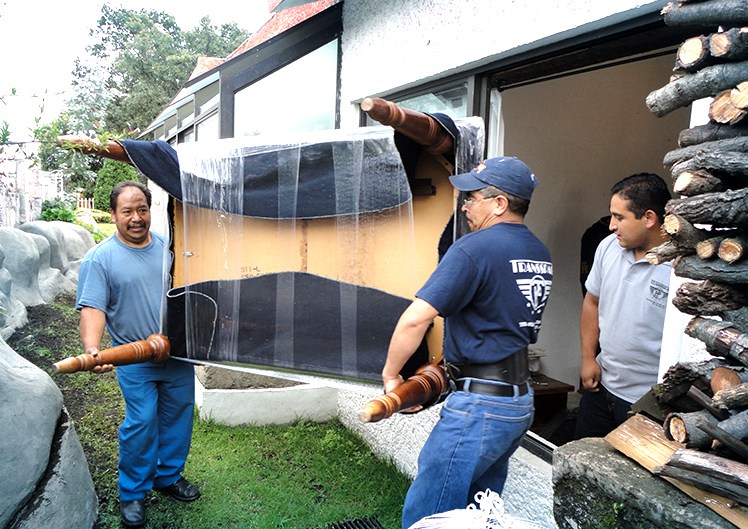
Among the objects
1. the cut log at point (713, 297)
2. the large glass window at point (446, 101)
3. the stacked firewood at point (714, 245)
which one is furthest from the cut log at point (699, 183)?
the large glass window at point (446, 101)

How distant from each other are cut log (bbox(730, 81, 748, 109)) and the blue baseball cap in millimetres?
866

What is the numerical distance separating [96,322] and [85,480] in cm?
89

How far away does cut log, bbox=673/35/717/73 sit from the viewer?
1348 millimetres

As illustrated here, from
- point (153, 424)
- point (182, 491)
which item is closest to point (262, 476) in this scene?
point (182, 491)

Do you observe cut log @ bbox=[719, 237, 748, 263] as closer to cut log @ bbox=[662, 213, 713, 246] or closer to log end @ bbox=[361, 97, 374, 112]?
cut log @ bbox=[662, 213, 713, 246]

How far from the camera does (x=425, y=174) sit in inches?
97.3

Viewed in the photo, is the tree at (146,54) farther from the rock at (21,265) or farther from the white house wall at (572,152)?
the white house wall at (572,152)

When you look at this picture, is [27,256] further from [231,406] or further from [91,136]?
[91,136]

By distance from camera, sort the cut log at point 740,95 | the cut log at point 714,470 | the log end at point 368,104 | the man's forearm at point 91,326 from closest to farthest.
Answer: the cut log at point 714,470
the cut log at point 740,95
the log end at point 368,104
the man's forearm at point 91,326

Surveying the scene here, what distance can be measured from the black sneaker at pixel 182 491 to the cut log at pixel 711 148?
3183 mm

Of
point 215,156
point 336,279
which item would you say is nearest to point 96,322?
point 215,156

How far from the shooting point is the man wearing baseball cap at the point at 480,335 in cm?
194

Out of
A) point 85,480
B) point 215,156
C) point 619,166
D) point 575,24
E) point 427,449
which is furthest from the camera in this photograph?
point 619,166

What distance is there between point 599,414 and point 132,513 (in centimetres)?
262
